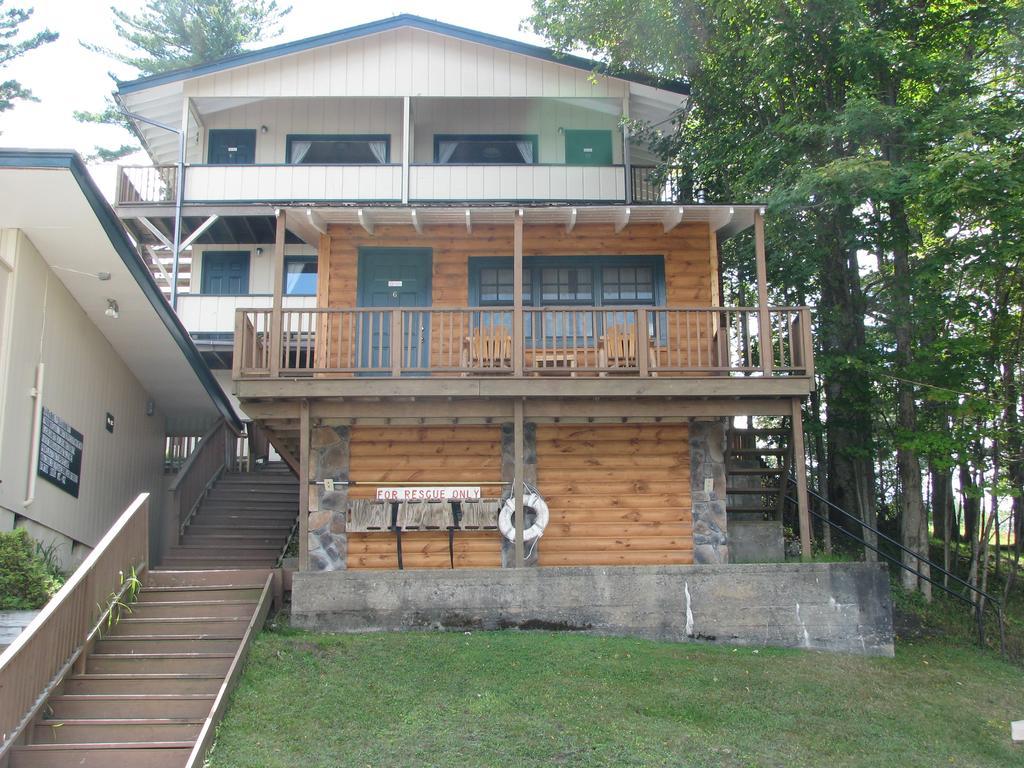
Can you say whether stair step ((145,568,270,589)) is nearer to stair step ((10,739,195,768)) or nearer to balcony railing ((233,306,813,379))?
balcony railing ((233,306,813,379))

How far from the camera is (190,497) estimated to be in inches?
627

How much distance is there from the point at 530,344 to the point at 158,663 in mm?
6666

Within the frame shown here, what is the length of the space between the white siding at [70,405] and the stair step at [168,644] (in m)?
2.58

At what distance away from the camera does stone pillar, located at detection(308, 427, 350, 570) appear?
13.8m

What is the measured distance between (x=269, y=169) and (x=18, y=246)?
8.61 metres

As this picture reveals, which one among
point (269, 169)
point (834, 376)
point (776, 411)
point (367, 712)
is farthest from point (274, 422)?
point (834, 376)

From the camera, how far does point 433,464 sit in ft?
46.5

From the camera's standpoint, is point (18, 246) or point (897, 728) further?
point (18, 246)

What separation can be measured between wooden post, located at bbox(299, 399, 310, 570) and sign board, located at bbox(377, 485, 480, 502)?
3.73 feet

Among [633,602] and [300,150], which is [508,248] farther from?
[300,150]

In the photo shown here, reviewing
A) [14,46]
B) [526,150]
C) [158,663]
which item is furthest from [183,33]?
[158,663]

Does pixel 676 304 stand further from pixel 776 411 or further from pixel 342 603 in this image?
pixel 342 603

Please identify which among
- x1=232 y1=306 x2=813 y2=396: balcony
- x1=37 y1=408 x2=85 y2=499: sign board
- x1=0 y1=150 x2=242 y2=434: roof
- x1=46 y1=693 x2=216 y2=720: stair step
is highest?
x1=0 y1=150 x2=242 y2=434: roof

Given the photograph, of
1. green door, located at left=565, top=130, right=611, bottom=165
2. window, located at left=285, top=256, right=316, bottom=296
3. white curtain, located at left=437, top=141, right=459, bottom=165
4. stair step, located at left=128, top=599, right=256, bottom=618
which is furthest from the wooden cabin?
window, located at left=285, top=256, right=316, bottom=296
